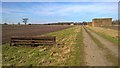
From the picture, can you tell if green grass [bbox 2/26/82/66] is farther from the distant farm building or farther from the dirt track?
the distant farm building

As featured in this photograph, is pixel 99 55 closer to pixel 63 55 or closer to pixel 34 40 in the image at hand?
pixel 63 55

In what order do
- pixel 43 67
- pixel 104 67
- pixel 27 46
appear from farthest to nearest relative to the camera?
pixel 27 46 < pixel 43 67 < pixel 104 67

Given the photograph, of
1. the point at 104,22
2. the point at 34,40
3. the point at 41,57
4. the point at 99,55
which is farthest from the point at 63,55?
the point at 104,22

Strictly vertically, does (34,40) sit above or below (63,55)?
above

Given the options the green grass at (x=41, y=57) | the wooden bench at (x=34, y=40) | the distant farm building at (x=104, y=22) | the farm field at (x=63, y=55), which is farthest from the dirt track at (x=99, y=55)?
the distant farm building at (x=104, y=22)

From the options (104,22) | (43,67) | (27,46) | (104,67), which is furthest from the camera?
(104,22)

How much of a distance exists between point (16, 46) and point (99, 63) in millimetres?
10401

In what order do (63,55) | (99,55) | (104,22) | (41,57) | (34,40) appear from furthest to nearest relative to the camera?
(104,22) → (34,40) → (63,55) → (41,57) → (99,55)

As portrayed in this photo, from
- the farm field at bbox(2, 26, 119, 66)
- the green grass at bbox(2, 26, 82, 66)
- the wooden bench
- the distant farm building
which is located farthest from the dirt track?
the distant farm building

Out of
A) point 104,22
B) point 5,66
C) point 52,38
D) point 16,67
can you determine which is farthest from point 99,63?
point 104,22

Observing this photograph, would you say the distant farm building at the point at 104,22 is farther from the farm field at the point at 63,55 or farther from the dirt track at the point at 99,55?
the dirt track at the point at 99,55

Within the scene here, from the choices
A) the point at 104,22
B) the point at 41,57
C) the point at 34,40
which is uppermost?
the point at 104,22

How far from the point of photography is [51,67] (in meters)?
9.48

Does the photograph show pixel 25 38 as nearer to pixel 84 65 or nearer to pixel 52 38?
pixel 52 38
